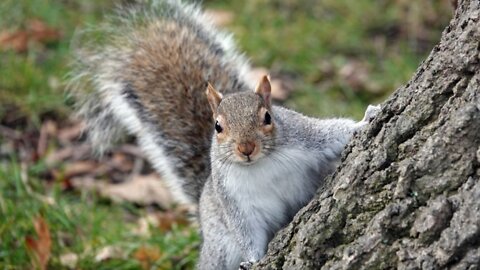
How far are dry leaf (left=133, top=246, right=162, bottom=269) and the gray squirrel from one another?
0.23 m

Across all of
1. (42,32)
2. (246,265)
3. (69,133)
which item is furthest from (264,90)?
(42,32)

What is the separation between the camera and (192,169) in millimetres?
2518

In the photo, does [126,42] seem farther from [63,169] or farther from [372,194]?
[372,194]

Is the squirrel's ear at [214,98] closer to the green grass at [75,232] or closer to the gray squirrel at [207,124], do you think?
the gray squirrel at [207,124]

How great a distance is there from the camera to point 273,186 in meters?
1.97

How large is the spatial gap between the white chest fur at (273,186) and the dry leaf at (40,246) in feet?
2.68

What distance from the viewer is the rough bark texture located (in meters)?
1.42

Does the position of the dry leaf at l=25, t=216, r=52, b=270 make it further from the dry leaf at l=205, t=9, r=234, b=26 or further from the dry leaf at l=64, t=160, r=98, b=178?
the dry leaf at l=205, t=9, r=234, b=26

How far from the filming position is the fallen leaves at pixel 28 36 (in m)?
4.23

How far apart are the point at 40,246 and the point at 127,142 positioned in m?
1.24

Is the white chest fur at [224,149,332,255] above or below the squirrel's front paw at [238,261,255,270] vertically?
above

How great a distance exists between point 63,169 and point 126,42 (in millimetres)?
717

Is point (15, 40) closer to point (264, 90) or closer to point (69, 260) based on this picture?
point (69, 260)

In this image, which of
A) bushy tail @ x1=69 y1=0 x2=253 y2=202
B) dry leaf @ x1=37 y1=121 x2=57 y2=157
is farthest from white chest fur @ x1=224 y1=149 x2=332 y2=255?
dry leaf @ x1=37 y1=121 x2=57 y2=157
